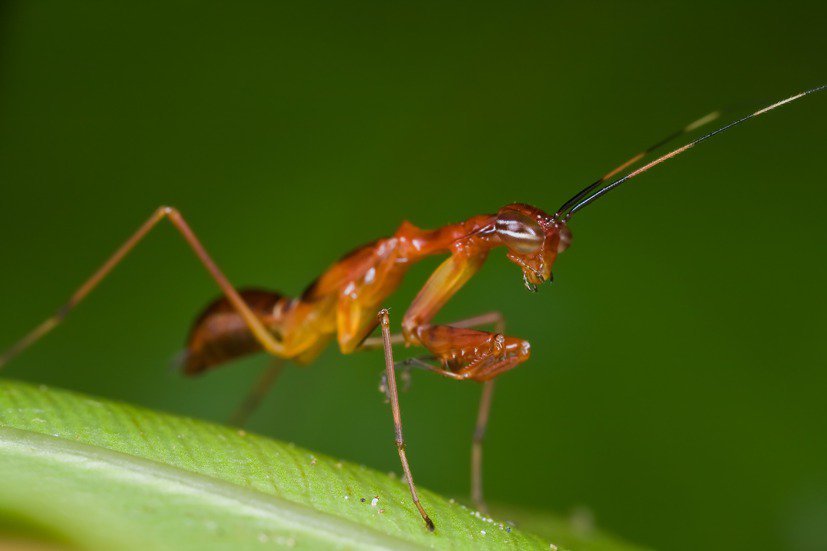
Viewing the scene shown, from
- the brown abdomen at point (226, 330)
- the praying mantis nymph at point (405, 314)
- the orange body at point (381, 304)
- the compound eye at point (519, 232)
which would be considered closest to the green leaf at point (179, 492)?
the praying mantis nymph at point (405, 314)

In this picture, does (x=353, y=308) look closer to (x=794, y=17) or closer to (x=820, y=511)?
(x=820, y=511)

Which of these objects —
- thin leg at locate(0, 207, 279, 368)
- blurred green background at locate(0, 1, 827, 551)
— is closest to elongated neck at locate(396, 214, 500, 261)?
thin leg at locate(0, 207, 279, 368)

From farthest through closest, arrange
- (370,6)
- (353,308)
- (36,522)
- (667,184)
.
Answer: (370,6), (667,184), (353,308), (36,522)

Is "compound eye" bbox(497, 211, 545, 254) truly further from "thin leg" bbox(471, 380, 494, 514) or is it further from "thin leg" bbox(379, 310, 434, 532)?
"thin leg" bbox(471, 380, 494, 514)

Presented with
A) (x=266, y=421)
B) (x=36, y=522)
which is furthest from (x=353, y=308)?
(x=36, y=522)

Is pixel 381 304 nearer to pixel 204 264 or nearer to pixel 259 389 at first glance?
pixel 204 264

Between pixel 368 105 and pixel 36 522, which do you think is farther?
pixel 368 105
